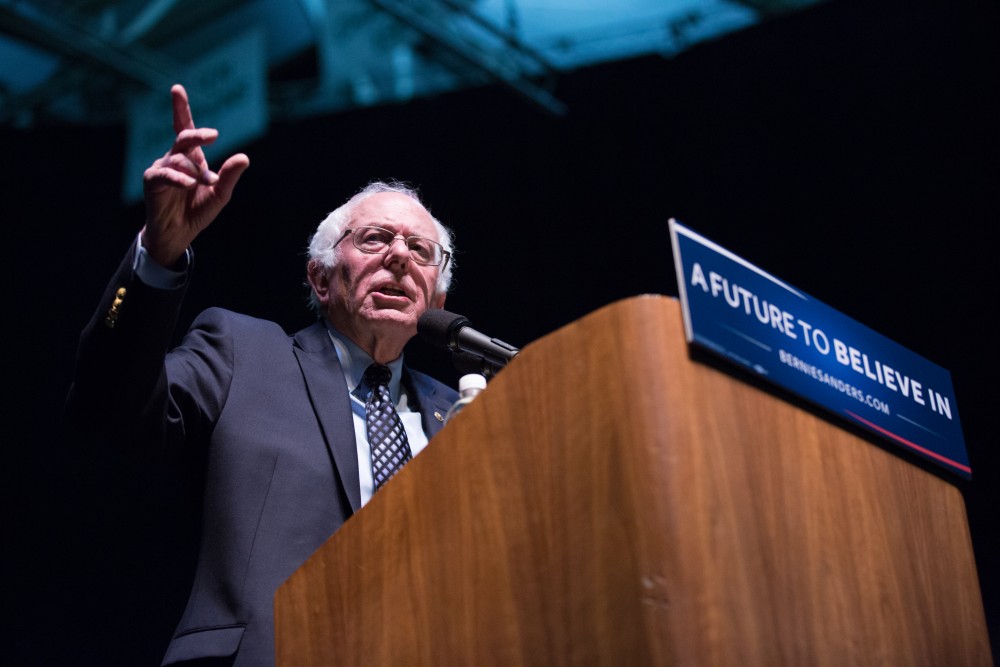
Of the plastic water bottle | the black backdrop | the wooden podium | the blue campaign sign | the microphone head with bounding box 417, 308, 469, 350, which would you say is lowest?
the wooden podium

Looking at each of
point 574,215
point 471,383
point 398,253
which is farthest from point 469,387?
point 574,215

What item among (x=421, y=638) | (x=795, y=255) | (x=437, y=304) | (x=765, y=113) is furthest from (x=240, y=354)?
(x=765, y=113)

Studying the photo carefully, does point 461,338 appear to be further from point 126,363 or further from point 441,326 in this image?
point 126,363

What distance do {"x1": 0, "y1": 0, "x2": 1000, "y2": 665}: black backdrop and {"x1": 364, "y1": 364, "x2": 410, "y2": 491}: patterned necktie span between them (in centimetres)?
194

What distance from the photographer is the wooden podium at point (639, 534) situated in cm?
87

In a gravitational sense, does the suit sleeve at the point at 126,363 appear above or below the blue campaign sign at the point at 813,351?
above

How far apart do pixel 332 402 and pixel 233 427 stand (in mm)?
176

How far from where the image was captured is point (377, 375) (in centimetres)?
199

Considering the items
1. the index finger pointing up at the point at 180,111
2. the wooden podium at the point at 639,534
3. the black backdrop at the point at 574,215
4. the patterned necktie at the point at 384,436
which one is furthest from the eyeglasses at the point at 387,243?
the black backdrop at the point at 574,215

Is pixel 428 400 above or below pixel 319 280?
below

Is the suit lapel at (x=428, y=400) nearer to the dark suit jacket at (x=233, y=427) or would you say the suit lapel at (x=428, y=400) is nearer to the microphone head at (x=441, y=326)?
the dark suit jacket at (x=233, y=427)

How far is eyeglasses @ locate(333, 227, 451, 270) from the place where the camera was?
2182mm

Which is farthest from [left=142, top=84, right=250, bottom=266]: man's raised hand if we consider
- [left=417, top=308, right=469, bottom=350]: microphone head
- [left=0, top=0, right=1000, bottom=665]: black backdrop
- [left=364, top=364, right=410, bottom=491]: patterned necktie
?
[left=0, top=0, right=1000, bottom=665]: black backdrop

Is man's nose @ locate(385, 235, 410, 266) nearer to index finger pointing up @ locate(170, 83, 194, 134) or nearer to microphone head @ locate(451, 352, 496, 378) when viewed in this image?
microphone head @ locate(451, 352, 496, 378)
